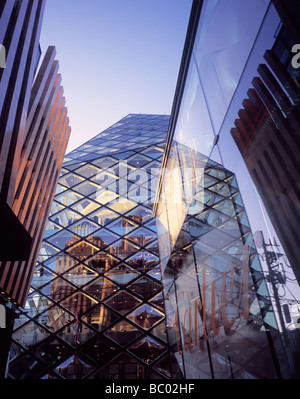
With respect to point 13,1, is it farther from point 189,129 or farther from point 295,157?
point 295,157

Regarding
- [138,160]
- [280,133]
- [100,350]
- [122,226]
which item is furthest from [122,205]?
[280,133]

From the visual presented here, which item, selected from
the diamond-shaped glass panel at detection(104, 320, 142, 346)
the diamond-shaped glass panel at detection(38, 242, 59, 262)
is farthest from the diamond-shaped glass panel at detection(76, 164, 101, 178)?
the diamond-shaped glass panel at detection(104, 320, 142, 346)

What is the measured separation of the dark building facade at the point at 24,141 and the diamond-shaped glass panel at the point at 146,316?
4.09 m

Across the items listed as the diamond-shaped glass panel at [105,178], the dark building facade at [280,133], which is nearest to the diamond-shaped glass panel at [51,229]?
the diamond-shaped glass panel at [105,178]

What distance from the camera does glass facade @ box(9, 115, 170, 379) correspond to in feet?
30.2

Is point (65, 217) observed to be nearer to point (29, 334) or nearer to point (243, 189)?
point (29, 334)

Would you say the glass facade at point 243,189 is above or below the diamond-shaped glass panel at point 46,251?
below

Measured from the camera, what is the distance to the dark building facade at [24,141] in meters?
4.50

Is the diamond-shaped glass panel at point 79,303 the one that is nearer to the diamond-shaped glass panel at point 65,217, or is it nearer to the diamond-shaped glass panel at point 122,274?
the diamond-shaped glass panel at point 122,274

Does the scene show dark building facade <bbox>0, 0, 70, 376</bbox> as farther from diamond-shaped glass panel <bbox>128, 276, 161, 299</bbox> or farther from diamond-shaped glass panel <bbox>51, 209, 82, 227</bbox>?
diamond-shaped glass panel <bbox>128, 276, 161, 299</bbox>

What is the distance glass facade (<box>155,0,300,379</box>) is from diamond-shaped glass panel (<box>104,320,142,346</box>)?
16.0 feet

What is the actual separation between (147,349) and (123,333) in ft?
3.27

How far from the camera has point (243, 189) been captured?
279 centimetres
